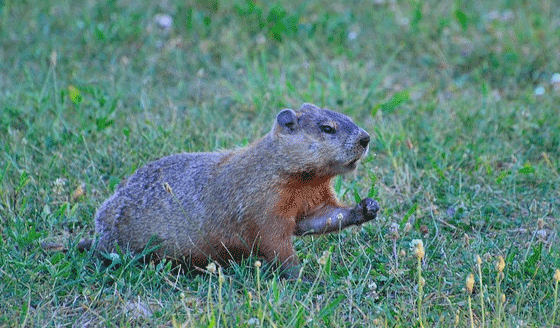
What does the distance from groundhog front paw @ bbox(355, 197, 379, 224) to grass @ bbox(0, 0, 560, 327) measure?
233 mm

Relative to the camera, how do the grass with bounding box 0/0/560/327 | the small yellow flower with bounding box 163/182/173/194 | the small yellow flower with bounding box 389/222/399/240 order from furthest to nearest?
the small yellow flower with bounding box 389/222/399/240, the small yellow flower with bounding box 163/182/173/194, the grass with bounding box 0/0/560/327

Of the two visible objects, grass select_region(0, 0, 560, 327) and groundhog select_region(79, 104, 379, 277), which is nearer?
grass select_region(0, 0, 560, 327)

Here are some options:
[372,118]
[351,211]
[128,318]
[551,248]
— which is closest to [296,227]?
[351,211]

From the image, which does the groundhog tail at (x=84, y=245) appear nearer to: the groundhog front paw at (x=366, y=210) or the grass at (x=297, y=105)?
the grass at (x=297, y=105)

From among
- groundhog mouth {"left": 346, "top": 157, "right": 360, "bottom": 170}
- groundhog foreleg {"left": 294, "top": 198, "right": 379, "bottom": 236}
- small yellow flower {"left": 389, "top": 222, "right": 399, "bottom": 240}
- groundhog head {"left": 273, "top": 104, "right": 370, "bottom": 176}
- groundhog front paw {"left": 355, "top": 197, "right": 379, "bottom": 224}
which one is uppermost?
groundhog head {"left": 273, "top": 104, "right": 370, "bottom": 176}

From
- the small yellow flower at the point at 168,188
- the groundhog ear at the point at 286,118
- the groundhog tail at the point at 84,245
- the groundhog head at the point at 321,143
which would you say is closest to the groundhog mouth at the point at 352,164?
the groundhog head at the point at 321,143

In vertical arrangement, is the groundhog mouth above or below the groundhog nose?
below

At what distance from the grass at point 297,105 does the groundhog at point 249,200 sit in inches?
6.7

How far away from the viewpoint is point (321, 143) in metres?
4.23

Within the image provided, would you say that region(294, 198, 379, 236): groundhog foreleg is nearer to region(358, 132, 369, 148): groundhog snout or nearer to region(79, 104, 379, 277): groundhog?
region(79, 104, 379, 277): groundhog

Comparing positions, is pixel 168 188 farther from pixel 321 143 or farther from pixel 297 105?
pixel 297 105

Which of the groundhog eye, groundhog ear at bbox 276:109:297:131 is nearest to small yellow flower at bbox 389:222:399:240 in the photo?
the groundhog eye

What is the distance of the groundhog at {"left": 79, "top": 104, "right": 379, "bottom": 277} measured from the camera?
422 centimetres

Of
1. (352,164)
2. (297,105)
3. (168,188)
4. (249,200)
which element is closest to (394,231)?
(352,164)
